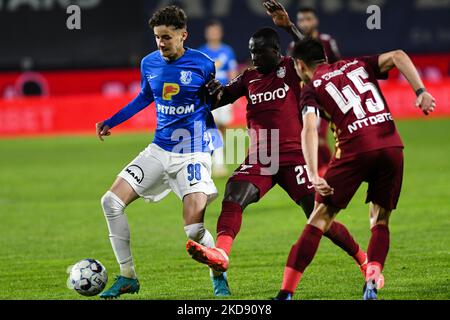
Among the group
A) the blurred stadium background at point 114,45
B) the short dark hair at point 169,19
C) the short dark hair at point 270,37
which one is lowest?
the short dark hair at point 270,37

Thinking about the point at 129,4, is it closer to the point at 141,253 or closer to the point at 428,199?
the point at 428,199

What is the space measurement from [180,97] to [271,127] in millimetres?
795

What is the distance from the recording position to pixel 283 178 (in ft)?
26.4

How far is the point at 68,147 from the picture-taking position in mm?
22031

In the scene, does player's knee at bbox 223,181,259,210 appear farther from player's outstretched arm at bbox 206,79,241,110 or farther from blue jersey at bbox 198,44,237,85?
blue jersey at bbox 198,44,237,85

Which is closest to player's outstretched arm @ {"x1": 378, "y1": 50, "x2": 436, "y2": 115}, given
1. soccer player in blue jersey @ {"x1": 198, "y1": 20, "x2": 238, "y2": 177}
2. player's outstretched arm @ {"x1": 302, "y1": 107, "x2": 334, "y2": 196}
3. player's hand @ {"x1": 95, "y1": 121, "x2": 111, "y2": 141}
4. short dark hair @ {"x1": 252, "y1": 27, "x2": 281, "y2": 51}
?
player's outstretched arm @ {"x1": 302, "y1": 107, "x2": 334, "y2": 196}

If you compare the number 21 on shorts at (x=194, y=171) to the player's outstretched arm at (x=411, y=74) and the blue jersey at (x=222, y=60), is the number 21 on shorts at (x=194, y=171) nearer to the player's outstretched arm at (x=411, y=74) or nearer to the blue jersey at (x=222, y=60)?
the player's outstretched arm at (x=411, y=74)

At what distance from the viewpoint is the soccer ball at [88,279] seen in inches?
304

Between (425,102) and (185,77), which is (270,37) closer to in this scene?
(185,77)

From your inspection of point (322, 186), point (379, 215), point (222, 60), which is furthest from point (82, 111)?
point (322, 186)

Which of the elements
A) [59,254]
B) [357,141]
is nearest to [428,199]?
[59,254]

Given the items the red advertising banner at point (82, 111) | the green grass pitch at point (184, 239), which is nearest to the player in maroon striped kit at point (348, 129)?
the green grass pitch at point (184, 239)
